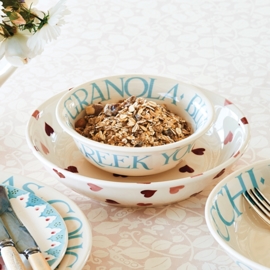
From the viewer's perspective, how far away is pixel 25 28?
594mm

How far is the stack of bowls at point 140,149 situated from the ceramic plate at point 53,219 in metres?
0.03

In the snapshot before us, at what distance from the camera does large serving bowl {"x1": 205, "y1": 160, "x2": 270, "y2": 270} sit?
610mm

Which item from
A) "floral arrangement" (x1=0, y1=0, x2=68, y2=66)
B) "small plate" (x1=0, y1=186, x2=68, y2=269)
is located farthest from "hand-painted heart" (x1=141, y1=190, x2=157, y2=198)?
"floral arrangement" (x1=0, y1=0, x2=68, y2=66)

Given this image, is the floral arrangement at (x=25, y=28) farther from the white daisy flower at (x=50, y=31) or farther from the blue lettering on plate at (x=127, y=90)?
the blue lettering on plate at (x=127, y=90)

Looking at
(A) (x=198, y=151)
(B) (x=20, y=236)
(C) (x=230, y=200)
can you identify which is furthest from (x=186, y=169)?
(B) (x=20, y=236)

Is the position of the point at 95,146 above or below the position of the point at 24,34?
below

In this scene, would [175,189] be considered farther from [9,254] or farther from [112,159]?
[9,254]

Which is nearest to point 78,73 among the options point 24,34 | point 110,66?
point 110,66

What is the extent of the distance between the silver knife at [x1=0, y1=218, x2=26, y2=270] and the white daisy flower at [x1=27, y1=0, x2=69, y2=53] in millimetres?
209

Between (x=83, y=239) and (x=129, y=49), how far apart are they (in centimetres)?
69

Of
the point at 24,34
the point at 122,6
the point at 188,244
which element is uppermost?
the point at 24,34

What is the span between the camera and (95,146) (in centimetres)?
71

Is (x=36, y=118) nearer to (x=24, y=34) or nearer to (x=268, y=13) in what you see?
(x=24, y=34)

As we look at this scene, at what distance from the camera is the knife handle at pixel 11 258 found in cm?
54
